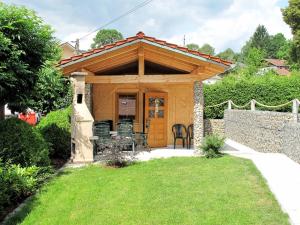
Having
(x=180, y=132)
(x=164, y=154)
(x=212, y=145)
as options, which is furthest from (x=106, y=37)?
(x=212, y=145)

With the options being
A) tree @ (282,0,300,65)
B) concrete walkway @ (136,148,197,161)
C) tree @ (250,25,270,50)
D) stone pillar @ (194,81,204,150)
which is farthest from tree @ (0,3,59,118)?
tree @ (250,25,270,50)

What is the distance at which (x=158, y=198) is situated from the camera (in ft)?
19.3

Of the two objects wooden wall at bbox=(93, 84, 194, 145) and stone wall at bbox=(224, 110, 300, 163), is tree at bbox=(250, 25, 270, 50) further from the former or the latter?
wooden wall at bbox=(93, 84, 194, 145)

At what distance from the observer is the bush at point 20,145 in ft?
22.4

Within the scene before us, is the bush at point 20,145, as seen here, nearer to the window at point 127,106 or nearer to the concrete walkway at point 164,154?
the concrete walkway at point 164,154

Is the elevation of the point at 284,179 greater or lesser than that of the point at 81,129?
lesser

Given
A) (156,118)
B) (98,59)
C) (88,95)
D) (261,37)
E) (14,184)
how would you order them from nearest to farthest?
1. (14,184)
2. (98,59)
3. (88,95)
4. (156,118)
5. (261,37)

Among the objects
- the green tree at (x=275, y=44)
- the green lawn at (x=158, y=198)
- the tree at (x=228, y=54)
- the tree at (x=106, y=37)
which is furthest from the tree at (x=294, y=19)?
the green tree at (x=275, y=44)

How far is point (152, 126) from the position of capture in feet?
41.7

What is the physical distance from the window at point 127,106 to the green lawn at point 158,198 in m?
5.15

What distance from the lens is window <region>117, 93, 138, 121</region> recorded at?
13305 millimetres

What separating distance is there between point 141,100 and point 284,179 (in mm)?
7255

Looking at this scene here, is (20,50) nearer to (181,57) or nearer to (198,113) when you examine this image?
(181,57)

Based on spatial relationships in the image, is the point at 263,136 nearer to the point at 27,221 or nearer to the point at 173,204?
the point at 173,204
